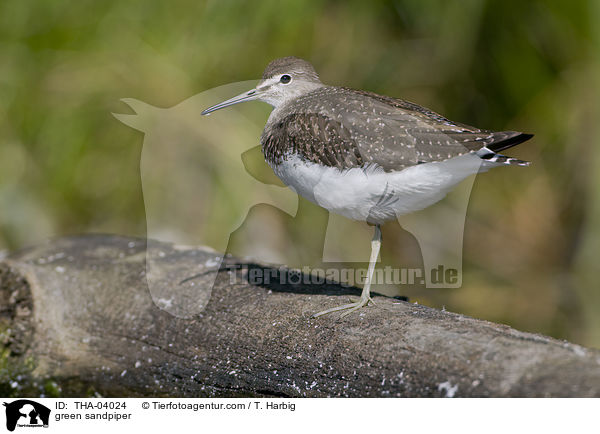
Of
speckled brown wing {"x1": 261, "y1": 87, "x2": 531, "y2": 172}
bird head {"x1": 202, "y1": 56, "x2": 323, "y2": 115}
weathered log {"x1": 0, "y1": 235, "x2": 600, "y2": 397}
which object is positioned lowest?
weathered log {"x1": 0, "y1": 235, "x2": 600, "y2": 397}

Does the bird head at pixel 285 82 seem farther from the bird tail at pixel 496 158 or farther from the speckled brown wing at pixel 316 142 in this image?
the bird tail at pixel 496 158

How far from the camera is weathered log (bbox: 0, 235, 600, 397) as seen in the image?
2.93 m

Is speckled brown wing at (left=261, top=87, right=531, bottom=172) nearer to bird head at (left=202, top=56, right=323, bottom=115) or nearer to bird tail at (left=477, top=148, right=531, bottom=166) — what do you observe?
bird tail at (left=477, top=148, right=531, bottom=166)

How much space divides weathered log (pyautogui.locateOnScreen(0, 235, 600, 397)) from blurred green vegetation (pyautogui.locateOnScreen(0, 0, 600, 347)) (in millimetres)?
2065

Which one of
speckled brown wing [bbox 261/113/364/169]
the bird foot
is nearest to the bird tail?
speckled brown wing [bbox 261/113/364/169]

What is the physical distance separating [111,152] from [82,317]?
3.18 meters

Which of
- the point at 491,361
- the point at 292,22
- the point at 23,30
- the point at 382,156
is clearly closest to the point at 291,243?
the point at 292,22

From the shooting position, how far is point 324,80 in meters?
7.32

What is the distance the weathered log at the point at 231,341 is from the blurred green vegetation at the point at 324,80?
6.78 ft

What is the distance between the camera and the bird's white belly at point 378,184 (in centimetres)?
389
